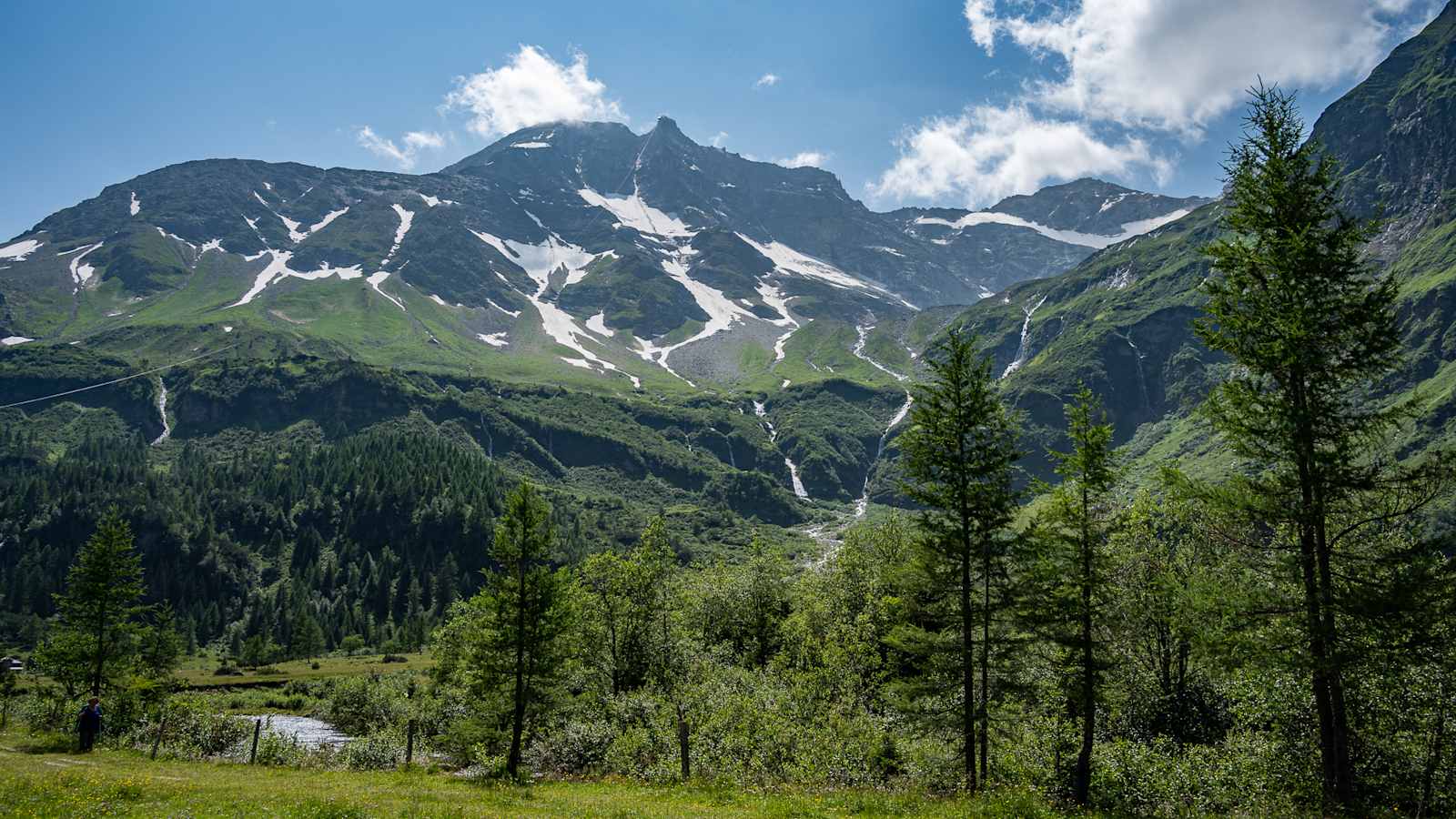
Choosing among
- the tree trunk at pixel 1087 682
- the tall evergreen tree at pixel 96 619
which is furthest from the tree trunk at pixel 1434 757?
the tall evergreen tree at pixel 96 619

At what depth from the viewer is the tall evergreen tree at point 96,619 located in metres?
48.9

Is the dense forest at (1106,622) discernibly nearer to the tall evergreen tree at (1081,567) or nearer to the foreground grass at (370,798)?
the tall evergreen tree at (1081,567)

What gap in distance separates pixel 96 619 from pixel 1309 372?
69.9 m

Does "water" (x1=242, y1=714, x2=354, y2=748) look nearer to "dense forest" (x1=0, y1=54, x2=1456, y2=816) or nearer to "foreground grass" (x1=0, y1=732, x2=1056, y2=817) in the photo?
"dense forest" (x1=0, y1=54, x2=1456, y2=816)

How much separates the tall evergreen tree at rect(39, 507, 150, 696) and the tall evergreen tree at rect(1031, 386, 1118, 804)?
190ft

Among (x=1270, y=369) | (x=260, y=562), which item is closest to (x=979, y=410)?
(x=1270, y=369)

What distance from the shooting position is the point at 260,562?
179 metres

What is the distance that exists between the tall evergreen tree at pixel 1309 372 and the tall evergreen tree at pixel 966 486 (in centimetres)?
784

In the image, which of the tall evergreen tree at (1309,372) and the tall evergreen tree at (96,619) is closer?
the tall evergreen tree at (1309,372)

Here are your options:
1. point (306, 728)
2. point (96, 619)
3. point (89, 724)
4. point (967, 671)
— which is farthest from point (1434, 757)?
point (306, 728)

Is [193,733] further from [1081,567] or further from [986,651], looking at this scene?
[1081,567]

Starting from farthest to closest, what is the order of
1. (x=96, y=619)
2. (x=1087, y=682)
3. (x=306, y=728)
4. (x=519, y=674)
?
(x=306, y=728) < (x=96, y=619) < (x=519, y=674) < (x=1087, y=682)

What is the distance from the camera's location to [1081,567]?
26484 mm

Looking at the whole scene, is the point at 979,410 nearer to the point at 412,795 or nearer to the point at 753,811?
the point at 753,811
